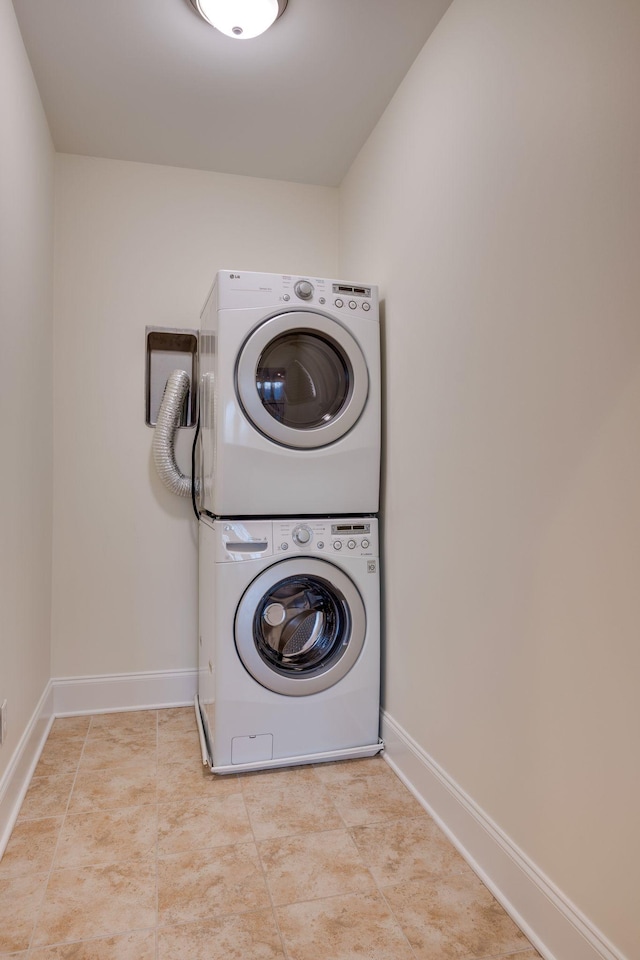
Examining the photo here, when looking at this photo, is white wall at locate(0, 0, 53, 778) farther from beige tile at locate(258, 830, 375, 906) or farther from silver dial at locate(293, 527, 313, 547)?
silver dial at locate(293, 527, 313, 547)

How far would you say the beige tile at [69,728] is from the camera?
97.7 inches

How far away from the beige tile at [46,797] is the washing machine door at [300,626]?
72 centimetres

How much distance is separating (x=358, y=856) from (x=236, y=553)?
3.31ft

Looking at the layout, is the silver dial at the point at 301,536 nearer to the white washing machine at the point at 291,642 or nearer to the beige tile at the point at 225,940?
the white washing machine at the point at 291,642

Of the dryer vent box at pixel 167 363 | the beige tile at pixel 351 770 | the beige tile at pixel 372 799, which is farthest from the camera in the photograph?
the dryer vent box at pixel 167 363

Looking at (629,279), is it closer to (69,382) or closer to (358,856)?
(358,856)

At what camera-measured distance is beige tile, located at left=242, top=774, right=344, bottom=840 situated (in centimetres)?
183

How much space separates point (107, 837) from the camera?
1784 millimetres

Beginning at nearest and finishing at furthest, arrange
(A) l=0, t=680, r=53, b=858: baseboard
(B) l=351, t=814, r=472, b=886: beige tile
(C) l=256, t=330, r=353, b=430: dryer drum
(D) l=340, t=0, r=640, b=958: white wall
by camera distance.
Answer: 1. (D) l=340, t=0, r=640, b=958: white wall
2. (B) l=351, t=814, r=472, b=886: beige tile
3. (A) l=0, t=680, r=53, b=858: baseboard
4. (C) l=256, t=330, r=353, b=430: dryer drum

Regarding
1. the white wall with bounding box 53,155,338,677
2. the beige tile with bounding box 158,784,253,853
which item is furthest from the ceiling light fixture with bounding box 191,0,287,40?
the beige tile with bounding box 158,784,253,853

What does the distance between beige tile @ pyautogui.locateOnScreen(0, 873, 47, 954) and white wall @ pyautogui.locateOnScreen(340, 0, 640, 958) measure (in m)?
1.15

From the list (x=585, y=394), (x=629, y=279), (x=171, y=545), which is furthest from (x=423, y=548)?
(x=171, y=545)

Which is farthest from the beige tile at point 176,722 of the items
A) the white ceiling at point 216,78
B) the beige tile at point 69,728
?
the white ceiling at point 216,78

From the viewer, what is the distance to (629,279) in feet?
3.77
